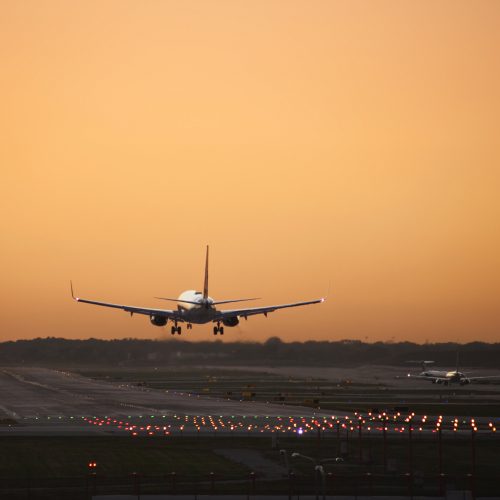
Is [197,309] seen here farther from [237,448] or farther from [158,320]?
[237,448]

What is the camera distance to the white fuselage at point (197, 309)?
14225 centimetres

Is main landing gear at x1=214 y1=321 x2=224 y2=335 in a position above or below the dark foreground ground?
above

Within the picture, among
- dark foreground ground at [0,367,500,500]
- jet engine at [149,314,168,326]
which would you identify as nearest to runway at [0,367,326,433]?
dark foreground ground at [0,367,500,500]

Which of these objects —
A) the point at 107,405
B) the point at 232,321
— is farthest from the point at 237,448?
the point at 232,321

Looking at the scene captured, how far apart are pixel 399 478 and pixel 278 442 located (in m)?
22.3

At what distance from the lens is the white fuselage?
142 m

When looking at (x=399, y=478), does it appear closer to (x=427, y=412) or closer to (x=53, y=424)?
(x=53, y=424)

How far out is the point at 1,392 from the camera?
575 ft

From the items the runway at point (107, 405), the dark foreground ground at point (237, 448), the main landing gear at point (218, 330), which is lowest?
the dark foreground ground at point (237, 448)

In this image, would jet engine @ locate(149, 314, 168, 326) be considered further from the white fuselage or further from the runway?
the runway

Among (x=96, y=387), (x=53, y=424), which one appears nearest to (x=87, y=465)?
(x=53, y=424)

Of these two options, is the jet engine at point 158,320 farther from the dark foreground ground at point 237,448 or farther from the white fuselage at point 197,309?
the dark foreground ground at point 237,448

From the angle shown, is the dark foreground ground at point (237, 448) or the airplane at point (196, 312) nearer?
the dark foreground ground at point (237, 448)

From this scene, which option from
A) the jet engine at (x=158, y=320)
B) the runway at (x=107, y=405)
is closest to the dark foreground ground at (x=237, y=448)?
the runway at (x=107, y=405)
